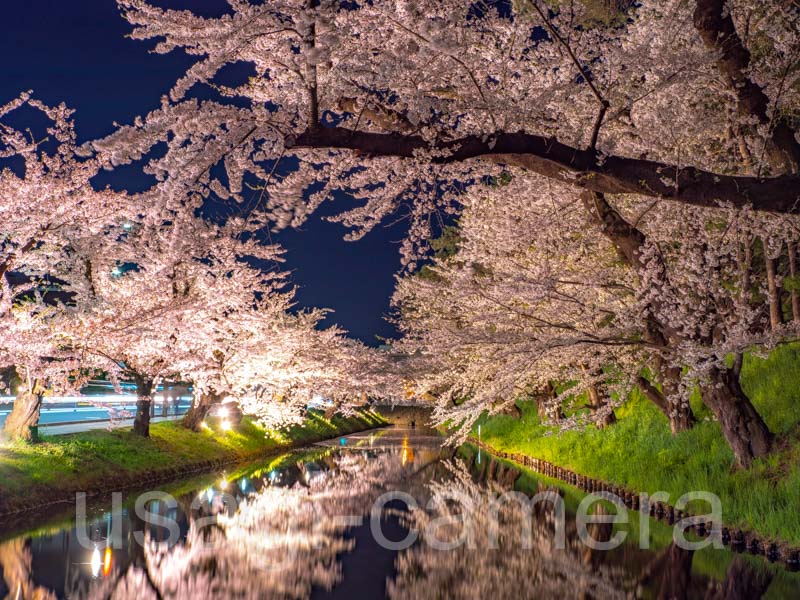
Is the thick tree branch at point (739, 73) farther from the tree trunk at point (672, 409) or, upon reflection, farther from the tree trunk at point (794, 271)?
the tree trunk at point (672, 409)

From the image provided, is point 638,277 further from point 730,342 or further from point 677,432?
point 677,432

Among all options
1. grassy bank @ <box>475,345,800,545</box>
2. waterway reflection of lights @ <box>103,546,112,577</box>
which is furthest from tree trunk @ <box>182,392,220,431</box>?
waterway reflection of lights @ <box>103,546,112,577</box>

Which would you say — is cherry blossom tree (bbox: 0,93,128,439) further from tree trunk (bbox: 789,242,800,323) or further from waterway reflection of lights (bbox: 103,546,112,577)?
tree trunk (bbox: 789,242,800,323)

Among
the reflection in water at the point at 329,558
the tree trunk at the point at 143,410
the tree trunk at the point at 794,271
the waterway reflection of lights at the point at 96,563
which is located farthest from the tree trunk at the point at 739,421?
the tree trunk at the point at 143,410

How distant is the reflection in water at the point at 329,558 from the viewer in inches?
337

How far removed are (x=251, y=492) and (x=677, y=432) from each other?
10883 millimetres

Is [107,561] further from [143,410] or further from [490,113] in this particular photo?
[143,410]

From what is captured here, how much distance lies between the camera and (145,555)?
10297 mm

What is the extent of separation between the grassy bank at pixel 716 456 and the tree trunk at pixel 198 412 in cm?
1332

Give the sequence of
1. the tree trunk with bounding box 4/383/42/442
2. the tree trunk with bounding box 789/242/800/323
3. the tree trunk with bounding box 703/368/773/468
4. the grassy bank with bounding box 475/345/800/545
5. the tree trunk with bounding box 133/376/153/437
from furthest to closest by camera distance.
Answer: the tree trunk with bounding box 133/376/153/437 → the tree trunk with bounding box 4/383/42/442 → the tree trunk with bounding box 789/242/800/323 → the tree trunk with bounding box 703/368/773/468 → the grassy bank with bounding box 475/345/800/545

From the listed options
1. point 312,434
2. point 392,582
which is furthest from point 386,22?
point 312,434
